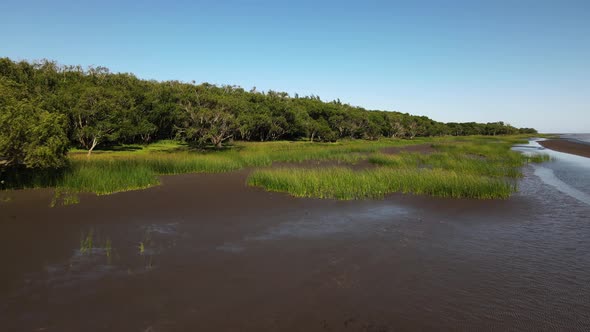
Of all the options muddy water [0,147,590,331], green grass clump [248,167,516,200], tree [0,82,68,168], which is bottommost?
muddy water [0,147,590,331]

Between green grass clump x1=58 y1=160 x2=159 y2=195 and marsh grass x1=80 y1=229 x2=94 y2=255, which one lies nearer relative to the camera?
marsh grass x1=80 y1=229 x2=94 y2=255

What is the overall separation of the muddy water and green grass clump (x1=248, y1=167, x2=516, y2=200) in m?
2.35

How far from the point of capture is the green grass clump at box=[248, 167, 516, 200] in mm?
18031

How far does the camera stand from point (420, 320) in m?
6.16

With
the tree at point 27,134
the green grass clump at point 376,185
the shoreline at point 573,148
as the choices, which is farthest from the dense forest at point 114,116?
the shoreline at point 573,148

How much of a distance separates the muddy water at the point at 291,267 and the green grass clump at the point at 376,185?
7.71 ft

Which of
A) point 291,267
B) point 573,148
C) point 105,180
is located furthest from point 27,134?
point 573,148

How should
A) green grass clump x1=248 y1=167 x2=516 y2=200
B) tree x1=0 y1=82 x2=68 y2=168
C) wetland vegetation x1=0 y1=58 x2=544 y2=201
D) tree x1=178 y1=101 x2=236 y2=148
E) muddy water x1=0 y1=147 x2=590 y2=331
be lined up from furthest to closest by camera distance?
tree x1=178 y1=101 x2=236 y2=148
green grass clump x1=248 y1=167 x2=516 y2=200
wetland vegetation x1=0 y1=58 x2=544 y2=201
tree x1=0 y1=82 x2=68 y2=168
muddy water x1=0 y1=147 x2=590 y2=331

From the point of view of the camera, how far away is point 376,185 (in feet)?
63.7

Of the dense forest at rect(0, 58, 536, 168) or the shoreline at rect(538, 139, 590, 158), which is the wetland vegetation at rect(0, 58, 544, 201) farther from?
the shoreline at rect(538, 139, 590, 158)

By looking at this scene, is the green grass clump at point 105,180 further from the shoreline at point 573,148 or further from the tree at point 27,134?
the shoreline at point 573,148

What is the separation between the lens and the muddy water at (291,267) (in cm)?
→ 621

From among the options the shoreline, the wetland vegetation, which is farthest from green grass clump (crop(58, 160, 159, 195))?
the shoreline

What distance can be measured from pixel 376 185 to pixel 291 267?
1177 cm
